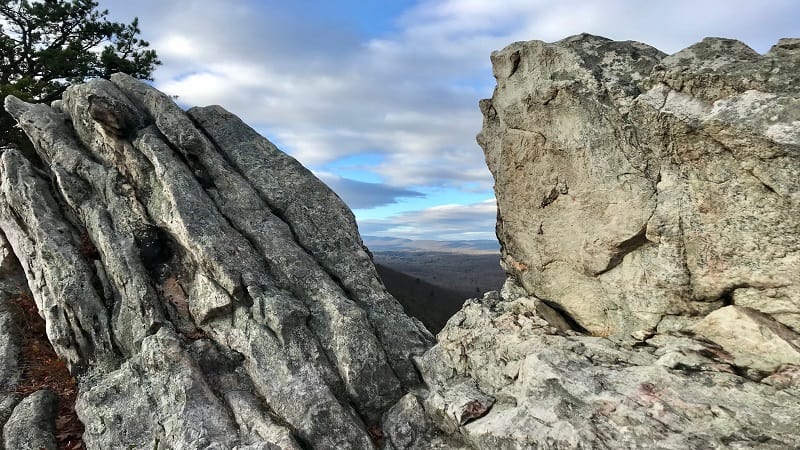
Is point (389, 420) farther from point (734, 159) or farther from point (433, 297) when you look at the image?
point (433, 297)

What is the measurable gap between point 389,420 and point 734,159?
1387 centimetres

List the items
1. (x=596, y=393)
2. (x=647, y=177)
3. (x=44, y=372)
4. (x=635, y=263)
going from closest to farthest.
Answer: (x=596, y=393)
(x=647, y=177)
(x=635, y=263)
(x=44, y=372)

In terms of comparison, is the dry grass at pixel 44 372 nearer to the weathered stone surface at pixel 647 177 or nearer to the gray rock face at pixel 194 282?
the gray rock face at pixel 194 282

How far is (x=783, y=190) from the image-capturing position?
11.8 metres

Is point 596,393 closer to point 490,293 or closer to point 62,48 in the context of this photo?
point 490,293

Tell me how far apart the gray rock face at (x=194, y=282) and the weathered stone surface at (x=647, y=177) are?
26.1 ft

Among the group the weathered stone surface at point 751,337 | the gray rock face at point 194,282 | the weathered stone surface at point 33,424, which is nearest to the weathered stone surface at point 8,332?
the weathered stone surface at point 33,424

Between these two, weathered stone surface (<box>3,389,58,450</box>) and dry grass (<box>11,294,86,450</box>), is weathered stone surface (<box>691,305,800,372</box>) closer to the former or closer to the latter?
dry grass (<box>11,294,86,450</box>)

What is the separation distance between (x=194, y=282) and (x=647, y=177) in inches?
721

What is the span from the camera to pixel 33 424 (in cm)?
1642

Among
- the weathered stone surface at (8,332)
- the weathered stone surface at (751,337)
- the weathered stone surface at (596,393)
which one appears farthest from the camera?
the weathered stone surface at (8,332)

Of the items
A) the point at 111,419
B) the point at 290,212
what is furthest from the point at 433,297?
the point at 111,419

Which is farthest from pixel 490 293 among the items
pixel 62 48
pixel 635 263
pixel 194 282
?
pixel 62 48

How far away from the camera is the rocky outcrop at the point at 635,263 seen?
11883 mm
